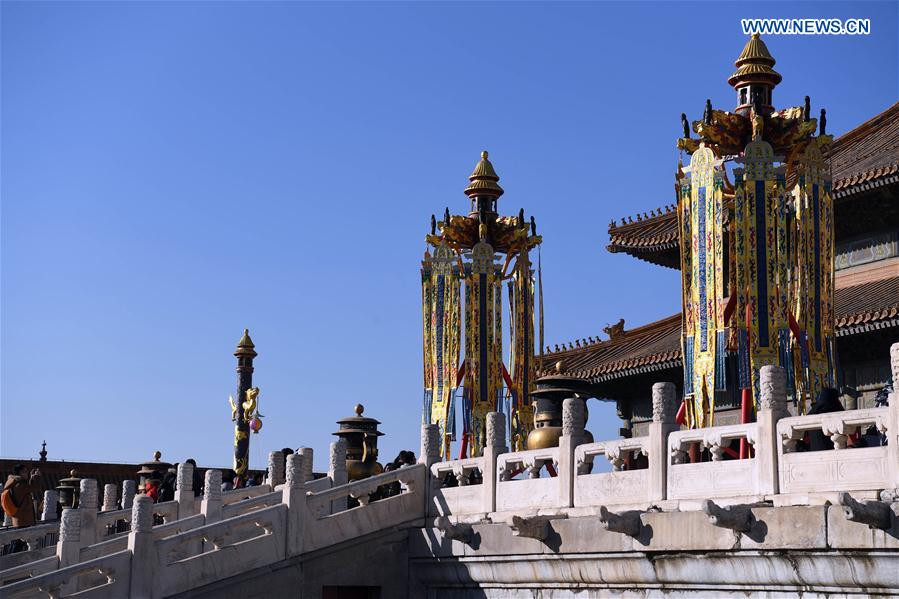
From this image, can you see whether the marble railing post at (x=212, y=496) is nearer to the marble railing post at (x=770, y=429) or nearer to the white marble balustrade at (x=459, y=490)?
the white marble balustrade at (x=459, y=490)

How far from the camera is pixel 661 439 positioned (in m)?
14.2

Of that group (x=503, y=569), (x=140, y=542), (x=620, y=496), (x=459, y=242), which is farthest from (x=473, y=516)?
(x=459, y=242)

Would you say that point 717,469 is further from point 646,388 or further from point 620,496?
point 646,388

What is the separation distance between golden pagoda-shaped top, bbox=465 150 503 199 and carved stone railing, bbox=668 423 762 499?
10.7m

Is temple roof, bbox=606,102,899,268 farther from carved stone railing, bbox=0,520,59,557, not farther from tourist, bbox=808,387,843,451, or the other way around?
carved stone railing, bbox=0,520,59,557

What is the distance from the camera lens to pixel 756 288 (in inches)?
668

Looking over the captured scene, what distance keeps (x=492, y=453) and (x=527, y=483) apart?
2.38 ft

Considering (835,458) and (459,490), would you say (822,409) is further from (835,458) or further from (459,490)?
(459,490)

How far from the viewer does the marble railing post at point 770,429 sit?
1274cm

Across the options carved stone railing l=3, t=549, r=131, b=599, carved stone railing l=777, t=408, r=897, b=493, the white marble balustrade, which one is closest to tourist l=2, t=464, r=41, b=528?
carved stone railing l=3, t=549, r=131, b=599

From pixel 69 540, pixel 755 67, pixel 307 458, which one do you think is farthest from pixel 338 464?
pixel 755 67

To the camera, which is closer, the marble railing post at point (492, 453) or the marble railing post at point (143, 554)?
the marble railing post at point (143, 554)

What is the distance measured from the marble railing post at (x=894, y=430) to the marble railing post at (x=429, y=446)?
787 cm

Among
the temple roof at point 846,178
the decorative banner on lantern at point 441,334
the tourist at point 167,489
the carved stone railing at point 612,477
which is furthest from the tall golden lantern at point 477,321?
the carved stone railing at point 612,477
